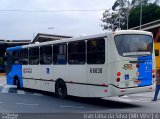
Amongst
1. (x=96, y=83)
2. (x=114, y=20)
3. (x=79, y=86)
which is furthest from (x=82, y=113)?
(x=114, y=20)

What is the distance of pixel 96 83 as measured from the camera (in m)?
14.9

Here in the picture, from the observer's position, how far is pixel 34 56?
806 inches

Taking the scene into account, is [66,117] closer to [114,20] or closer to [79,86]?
[79,86]

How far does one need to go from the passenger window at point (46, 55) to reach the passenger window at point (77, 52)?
6.74ft

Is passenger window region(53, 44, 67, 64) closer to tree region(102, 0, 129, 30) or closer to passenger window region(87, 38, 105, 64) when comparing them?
passenger window region(87, 38, 105, 64)

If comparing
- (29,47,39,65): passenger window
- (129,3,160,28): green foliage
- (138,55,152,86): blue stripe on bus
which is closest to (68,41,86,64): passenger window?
(138,55,152,86): blue stripe on bus

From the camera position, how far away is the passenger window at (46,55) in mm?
18647

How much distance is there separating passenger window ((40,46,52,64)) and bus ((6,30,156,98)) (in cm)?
34

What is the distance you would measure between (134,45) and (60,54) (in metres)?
4.09

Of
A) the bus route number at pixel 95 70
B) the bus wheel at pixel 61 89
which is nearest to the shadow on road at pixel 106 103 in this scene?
the bus wheel at pixel 61 89

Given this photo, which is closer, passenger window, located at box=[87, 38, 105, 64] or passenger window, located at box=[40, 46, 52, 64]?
passenger window, located at box=[87, 38, 105, 64]

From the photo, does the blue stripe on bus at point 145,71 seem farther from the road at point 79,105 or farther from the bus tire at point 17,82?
the bus tire at point 17,82

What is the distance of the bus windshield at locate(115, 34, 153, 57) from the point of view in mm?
14422

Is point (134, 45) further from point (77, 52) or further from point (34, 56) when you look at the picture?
point (34, 56)
